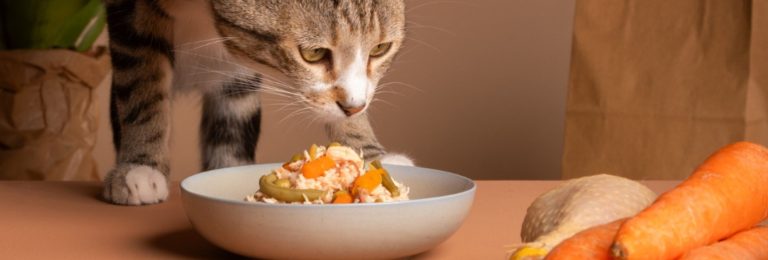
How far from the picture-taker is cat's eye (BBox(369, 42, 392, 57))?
3.46ft

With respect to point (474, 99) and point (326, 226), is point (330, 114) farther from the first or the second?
point (474, 99)

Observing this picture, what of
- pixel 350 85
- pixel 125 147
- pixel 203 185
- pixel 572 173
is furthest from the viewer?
pixel 572 173

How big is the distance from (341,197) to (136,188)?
1.35ft

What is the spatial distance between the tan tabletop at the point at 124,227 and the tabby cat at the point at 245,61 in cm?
7

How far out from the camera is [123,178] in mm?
1052

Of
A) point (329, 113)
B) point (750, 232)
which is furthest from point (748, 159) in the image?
point (329, 113)

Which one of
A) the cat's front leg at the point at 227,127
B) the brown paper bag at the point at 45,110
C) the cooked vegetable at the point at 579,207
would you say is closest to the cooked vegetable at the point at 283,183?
the cooked vegetable at the point at 579,207

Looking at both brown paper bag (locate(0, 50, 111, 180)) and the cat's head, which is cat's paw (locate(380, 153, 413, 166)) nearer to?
the cat's head

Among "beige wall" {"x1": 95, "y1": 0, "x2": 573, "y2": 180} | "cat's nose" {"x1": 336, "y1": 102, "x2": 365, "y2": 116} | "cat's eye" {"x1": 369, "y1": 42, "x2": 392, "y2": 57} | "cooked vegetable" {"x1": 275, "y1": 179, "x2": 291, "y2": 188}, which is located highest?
"cat's eye" {"x1": 369, "y1": 42, "x2": 392, "y2": 57}

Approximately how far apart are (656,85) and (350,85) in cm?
60

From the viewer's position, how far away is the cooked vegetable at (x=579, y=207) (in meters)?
0.64

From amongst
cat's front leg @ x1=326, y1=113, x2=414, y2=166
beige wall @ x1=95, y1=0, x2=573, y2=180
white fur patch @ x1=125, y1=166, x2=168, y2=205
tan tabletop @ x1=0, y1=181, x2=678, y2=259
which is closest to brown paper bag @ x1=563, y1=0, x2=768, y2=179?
tan tabletop @ x1=0, y1=181, x2=678, y2=259

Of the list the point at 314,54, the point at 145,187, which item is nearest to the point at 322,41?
the point at 314,54

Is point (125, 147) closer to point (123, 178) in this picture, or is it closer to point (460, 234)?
point (123, 178)
